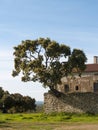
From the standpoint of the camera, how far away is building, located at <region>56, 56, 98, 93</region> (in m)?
52.6

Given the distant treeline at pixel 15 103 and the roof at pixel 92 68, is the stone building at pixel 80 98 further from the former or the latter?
the distant treeline at pixel 15 103

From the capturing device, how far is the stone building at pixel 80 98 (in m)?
44.4


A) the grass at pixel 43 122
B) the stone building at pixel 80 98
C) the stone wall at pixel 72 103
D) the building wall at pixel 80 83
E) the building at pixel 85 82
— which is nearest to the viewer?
the grass at pixel 43 122

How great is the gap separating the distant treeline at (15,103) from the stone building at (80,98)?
28.5 feet

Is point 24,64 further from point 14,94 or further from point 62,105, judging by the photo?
point 14,94

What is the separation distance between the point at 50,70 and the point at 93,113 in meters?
6.28

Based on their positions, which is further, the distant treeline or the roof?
the distant treeline

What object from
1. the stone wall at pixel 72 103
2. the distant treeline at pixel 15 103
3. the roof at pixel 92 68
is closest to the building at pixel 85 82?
the roof at pixel 92 68

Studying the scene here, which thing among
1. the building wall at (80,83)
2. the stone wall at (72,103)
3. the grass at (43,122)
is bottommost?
the grass at (43,122)

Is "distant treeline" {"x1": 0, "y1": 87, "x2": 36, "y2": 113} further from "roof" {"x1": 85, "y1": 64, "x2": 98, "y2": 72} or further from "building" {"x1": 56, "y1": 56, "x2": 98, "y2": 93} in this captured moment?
"roof" {"x1": 85, "y1": 64, "x2": 98, "y2": 72}

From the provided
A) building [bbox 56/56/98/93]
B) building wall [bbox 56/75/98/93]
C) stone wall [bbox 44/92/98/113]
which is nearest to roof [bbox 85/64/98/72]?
building [bbox 56/56/98/93]

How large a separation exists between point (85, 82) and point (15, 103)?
10714 millimetres

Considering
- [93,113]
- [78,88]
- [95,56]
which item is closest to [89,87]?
[78,88]

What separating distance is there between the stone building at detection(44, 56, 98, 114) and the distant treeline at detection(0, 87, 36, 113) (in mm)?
8677
